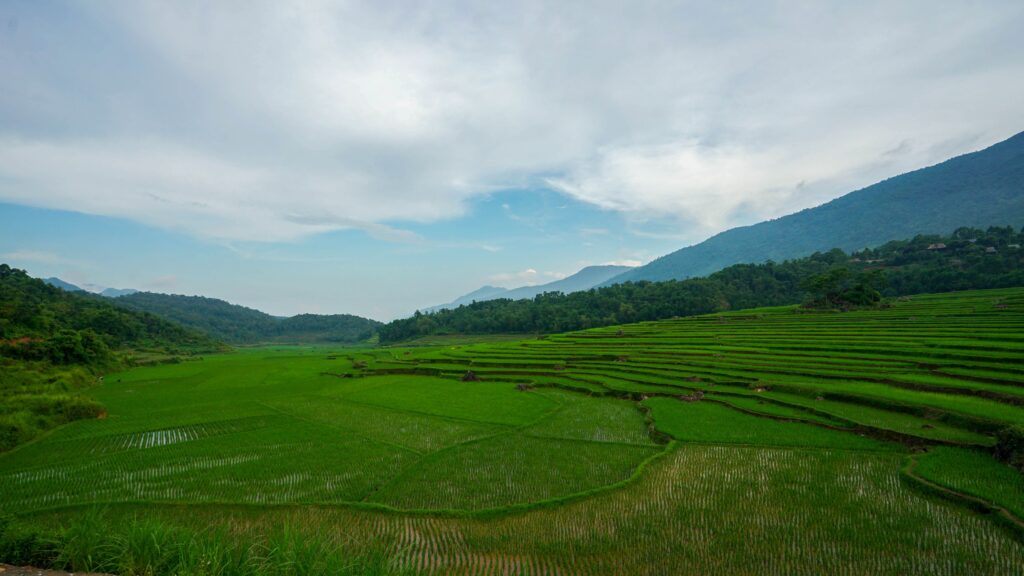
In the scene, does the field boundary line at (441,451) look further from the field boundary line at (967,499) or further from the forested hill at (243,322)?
the forested hill at (243,322)

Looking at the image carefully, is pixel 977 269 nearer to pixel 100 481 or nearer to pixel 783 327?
pixel 783 327

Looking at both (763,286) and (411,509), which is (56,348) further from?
(763,286)

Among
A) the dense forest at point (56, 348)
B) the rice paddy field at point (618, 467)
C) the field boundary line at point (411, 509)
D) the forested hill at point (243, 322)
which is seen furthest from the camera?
the forested hill at point (243, 322)

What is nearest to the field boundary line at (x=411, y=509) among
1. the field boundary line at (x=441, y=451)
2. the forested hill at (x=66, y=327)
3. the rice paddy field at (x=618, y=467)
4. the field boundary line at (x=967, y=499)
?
the rice paddy field at (x=618, y=467)

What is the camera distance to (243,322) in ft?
485

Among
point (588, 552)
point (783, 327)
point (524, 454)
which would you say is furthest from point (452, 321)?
point (588, 552)

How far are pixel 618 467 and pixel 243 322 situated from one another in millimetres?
165995

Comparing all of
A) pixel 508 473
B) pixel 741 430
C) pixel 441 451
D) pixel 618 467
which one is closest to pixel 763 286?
pixel 741 430

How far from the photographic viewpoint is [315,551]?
661 cm

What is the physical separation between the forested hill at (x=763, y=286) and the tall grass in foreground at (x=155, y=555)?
6980 cm

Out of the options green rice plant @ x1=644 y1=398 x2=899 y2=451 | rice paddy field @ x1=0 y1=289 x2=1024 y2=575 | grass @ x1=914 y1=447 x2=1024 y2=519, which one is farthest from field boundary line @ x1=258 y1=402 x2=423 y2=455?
grass @ x1=914 y1=447 x2=1024 y2=519

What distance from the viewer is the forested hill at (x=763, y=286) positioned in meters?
61.7

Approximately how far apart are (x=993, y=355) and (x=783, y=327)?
20.8m

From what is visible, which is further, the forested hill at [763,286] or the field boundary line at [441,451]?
the forested hill at [763,286]
